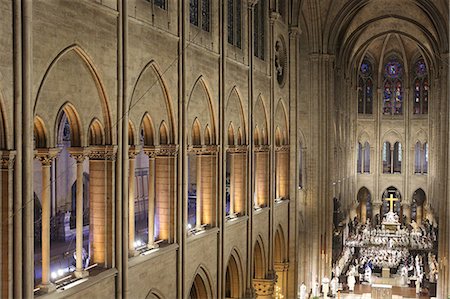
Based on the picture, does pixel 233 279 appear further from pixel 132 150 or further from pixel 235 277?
pixel 132 150

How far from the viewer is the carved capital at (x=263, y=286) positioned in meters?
23.7

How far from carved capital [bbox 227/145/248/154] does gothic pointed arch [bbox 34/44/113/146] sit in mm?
8299

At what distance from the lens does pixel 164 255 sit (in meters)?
14.9

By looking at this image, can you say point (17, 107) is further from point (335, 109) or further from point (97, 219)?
point (335, 109)

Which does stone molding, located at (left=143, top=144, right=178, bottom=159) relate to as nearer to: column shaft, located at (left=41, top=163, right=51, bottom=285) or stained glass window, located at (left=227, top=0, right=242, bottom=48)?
column shaft, located at (left=41, top=163, right=51, bottom=285)

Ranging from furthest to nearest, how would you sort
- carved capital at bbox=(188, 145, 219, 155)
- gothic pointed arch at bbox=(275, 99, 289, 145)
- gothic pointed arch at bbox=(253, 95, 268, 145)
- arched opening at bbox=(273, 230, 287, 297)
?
arched opening at bbox=(273, 230, 287, 297) < gothic pointed arch at bbox=(275, 99, 289, 145) < gothic pointed arch at bbox=(253, 95, 268, 145) < carved capital at bbox=(188, 145, 219, 155)

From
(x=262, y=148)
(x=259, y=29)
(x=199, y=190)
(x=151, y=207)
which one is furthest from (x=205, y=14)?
(x=262, y=148)

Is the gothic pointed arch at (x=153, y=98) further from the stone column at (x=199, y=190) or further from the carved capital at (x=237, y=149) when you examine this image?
the carved capital at (x=237, y=149)

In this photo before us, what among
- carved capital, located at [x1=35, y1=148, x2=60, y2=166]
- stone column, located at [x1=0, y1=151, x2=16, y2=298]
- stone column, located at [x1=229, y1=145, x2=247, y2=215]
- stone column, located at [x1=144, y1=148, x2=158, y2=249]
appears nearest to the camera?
stone column, located at [x1=0, y1=151, x2=16, y2=298]

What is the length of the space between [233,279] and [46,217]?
11.4 m

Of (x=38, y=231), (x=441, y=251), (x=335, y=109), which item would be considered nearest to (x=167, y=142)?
(x=38, y=231)

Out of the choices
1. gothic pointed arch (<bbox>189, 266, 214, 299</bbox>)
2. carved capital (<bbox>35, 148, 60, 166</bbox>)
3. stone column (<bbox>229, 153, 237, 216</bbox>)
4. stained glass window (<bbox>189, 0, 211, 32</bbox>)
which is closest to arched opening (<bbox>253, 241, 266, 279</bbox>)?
stone column (<bbox>229, 153, 237, 216</bbox>)

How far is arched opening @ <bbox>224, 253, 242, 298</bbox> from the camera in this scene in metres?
20.8

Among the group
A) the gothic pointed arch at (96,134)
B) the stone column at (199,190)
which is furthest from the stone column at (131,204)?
the stone column at (199,190)
